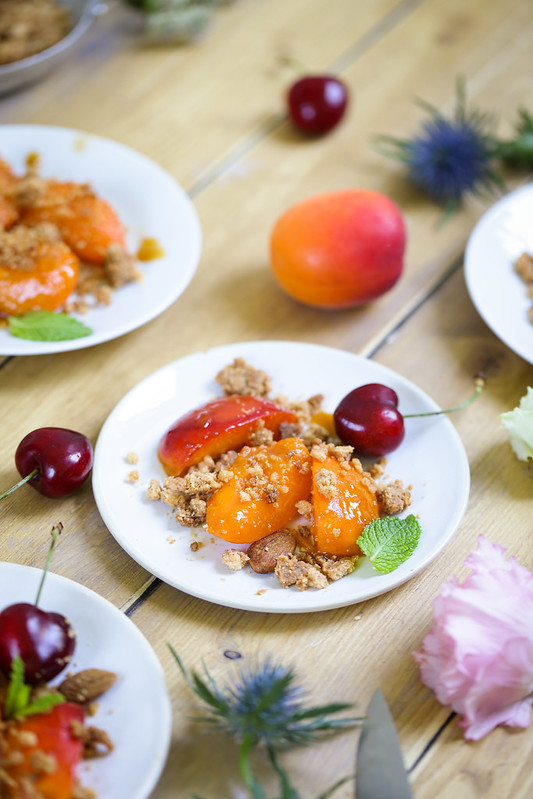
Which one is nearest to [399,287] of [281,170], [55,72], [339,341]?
[339,341]

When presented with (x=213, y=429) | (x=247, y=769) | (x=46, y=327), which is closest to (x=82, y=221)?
(x=46, y=327)

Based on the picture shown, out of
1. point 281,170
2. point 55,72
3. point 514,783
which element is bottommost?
point 514,783

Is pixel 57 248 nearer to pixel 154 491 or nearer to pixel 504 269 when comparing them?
pixel 154 491

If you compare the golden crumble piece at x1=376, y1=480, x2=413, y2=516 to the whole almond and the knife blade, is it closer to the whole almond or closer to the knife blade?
the whole almond

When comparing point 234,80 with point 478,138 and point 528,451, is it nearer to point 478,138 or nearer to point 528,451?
point 478,138

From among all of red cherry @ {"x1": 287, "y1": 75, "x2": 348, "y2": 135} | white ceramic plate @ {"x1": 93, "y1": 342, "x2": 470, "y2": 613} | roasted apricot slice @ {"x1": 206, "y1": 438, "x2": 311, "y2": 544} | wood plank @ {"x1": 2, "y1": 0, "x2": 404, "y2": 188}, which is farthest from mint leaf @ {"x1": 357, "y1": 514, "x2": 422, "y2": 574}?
red cherry @ {"x1": 287, "y1": 75, "x2": 348, "y2": 135}
